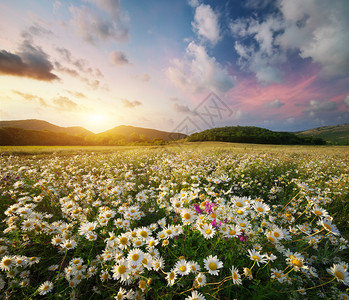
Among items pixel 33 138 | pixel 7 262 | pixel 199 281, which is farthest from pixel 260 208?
pixel 33 138

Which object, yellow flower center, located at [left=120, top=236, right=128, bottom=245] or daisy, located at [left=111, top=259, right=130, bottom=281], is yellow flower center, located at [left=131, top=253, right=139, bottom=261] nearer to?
daisy, located at [left=111, top=259, right=130, bottom=281]

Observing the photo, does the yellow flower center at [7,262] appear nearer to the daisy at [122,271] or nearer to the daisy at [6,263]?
the daisy at [6,263]

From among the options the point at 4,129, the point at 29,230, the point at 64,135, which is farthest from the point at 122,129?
the point at 29,230

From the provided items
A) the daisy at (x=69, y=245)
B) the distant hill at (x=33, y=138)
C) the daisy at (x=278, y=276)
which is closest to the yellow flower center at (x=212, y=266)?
the daisy at (x=278, y=276)

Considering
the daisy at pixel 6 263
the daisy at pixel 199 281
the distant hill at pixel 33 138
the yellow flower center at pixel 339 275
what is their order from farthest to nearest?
1. the distant hill at pixel 33 138
2. the daisy at pixel 6 263
3. the yellow flower center at pixel 339 275
4. the daisy at pixel 199 281

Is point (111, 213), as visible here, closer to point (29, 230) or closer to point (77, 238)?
point (77, 238)

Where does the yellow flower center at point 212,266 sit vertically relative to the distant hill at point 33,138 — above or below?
below

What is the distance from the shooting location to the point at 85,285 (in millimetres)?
1979

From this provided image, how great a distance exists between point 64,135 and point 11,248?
35.8 m

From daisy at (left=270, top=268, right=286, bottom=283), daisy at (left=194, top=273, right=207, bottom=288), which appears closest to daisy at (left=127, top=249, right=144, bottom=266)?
daisy at (left=194, top=273, right=207, bottom=288)

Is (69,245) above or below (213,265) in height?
below

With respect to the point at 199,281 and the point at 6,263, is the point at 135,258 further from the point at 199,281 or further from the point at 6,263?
the point at 6,263

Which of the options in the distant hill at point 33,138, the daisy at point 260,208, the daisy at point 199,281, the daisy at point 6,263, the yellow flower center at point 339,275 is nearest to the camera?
the daisy at point 199,281

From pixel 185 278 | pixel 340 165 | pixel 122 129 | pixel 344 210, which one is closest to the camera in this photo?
pixel 185 278
